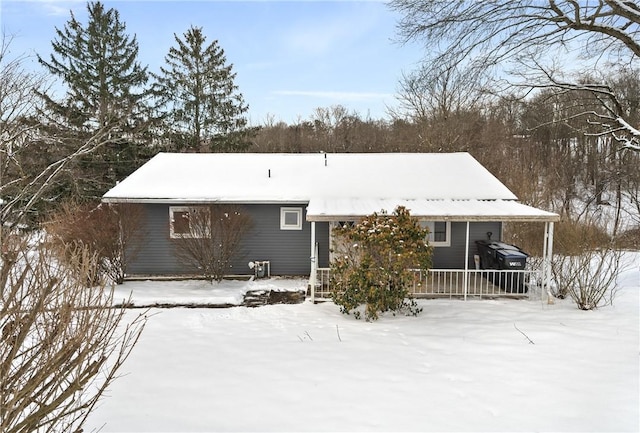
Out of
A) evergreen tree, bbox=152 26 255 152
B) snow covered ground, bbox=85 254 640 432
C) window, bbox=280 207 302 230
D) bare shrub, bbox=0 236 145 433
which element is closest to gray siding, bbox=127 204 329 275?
window, bbox=280 207 302 230

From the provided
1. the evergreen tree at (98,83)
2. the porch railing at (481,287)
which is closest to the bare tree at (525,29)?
the porch railing at (481,287)

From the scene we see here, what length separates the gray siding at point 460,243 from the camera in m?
12.6

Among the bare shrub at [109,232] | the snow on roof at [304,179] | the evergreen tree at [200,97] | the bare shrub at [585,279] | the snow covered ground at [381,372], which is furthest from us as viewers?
the evergreen tree at [200,97]

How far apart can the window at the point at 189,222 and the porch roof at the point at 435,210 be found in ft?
10.7

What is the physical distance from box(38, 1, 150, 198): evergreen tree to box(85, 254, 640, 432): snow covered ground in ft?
56.9

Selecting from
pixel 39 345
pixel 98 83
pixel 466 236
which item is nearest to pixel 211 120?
pixel 98 83

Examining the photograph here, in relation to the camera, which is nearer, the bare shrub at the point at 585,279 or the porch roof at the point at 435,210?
the bare shrub at the point at 585,279

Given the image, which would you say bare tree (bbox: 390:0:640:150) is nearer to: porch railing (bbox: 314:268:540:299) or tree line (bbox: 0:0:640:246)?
tree line (bbox: 0:0:640:246)

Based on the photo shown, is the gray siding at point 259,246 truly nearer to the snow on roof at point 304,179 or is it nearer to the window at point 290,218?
the window at point 290,218

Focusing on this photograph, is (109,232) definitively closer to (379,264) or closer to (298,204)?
(298,204)

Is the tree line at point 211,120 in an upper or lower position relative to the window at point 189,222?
upper

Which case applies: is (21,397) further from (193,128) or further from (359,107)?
(359,107)

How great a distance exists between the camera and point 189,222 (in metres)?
12.1

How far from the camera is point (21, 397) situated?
2256 mm
